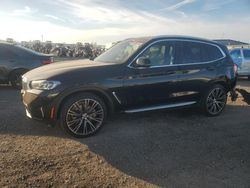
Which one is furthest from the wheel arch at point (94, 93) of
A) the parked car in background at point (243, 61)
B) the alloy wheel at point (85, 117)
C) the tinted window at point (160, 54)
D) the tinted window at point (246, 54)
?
the tinted window at point (246, 54)

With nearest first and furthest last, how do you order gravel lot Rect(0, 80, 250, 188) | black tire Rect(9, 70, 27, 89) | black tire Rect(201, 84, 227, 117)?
gravel lot Rect(0, 80, 250, 188) → black tire Rect(201, 84, 227, 117) → black tire Rect(9, 70, 27, 89)

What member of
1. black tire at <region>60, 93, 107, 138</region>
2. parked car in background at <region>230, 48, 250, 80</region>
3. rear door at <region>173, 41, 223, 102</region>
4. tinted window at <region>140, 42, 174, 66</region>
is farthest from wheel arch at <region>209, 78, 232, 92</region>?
parked car in background at <region>230, 48, 250, 80</region>

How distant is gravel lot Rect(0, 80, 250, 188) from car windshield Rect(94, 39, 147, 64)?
129 centimetres

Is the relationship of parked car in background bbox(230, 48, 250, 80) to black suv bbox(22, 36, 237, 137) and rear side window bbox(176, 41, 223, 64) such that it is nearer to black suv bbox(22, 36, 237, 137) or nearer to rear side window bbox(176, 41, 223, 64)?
black suv bbox(22, 36, 237, 137)

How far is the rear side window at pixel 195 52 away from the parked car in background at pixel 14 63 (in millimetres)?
5401

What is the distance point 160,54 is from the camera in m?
6.69

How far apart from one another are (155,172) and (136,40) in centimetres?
331

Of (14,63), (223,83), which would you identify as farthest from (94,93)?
(14,63)

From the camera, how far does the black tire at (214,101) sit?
290 inches

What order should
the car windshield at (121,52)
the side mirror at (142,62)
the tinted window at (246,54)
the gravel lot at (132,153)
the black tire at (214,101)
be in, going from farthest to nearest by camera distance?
the tinted window at (246,54)
the black tire at (214,101)
the car windshield at (121,52)
the side mirror at (142,62)
the gravel lot at (132,153)

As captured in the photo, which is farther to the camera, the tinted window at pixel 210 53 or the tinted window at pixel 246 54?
the tinted window at pixel 246 54

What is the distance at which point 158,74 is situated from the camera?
21.3 ft

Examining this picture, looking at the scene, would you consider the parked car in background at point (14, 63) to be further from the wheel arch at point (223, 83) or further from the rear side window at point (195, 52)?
the wheel arch at point (223, 83)

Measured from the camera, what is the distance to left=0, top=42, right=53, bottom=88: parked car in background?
1023 cm
